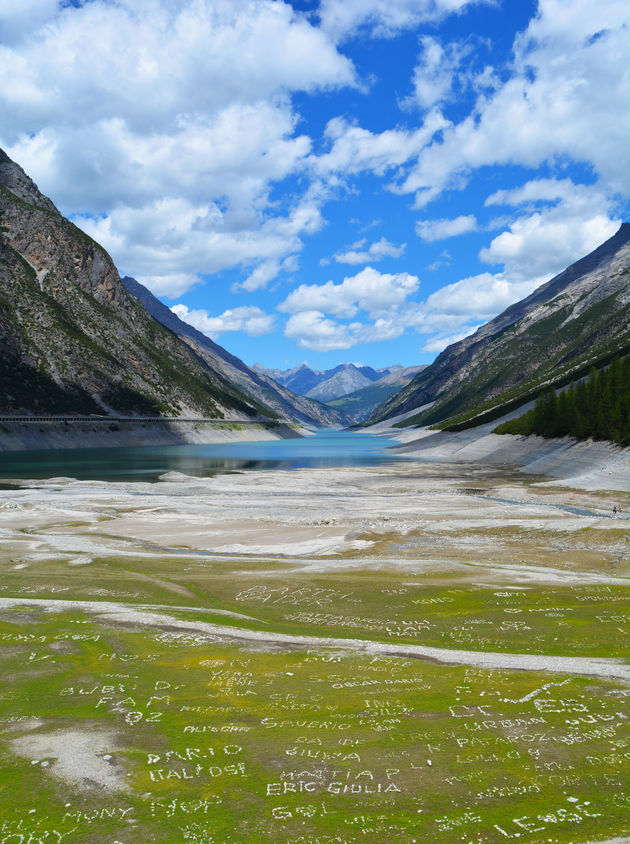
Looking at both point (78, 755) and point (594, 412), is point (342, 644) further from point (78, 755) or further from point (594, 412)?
point (594, 412)

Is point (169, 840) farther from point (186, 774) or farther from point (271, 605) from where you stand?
point (271, 605)

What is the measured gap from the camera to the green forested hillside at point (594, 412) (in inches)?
3105

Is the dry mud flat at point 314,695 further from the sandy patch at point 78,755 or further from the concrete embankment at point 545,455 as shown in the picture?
the concrete embankment at point 545,455

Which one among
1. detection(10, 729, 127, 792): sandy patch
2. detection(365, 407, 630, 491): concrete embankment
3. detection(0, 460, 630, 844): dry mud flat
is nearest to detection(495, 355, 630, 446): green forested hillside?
detection(365, 407, 630, 491): concrete embankment

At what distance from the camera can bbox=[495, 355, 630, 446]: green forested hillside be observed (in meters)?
78.9

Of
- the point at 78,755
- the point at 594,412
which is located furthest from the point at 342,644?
the point at 594,412

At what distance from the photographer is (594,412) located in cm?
9012

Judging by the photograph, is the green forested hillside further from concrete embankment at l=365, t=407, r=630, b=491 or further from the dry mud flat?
the dry mud flat

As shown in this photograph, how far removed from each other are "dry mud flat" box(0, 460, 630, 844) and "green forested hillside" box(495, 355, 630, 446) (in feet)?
170

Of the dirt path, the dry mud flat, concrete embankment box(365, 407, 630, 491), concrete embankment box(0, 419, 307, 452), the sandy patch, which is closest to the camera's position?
the dry mud flat

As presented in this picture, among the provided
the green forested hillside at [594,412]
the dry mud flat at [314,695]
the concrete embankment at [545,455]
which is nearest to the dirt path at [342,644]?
the dry mud flat at [314,695]

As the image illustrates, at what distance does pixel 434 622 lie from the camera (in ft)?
66.0

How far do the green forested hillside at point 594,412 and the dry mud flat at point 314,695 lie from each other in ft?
170

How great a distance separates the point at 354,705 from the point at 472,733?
110 inches
